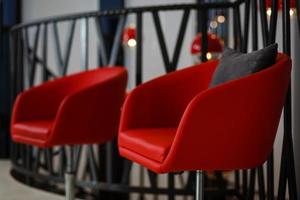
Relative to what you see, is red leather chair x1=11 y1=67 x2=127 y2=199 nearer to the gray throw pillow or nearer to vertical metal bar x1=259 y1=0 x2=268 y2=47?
the gray throw pillow

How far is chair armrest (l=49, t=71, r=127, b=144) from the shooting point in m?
3.11

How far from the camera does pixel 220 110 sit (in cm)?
208

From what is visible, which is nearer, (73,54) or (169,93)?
(169,93)

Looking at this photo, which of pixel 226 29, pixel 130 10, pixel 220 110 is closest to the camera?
pixel 220 110

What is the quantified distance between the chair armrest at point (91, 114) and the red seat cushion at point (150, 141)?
0.68 m

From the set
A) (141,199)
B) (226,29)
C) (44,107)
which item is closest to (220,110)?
(44,107)

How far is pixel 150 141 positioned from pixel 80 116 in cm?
102

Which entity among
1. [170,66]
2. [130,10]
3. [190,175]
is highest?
[130,10]

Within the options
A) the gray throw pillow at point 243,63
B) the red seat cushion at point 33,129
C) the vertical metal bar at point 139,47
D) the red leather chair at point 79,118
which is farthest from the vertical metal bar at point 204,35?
the red seat cushion at point 33,129

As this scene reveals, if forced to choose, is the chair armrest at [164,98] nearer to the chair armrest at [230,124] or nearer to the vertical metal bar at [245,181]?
the chair armrest at [230,124]

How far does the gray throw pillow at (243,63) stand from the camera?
224 cm

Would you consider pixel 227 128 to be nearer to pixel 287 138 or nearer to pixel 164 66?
pixel 287 138

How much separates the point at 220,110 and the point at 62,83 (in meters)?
1.93

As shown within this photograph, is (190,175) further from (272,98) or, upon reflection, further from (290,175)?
(272,98)
